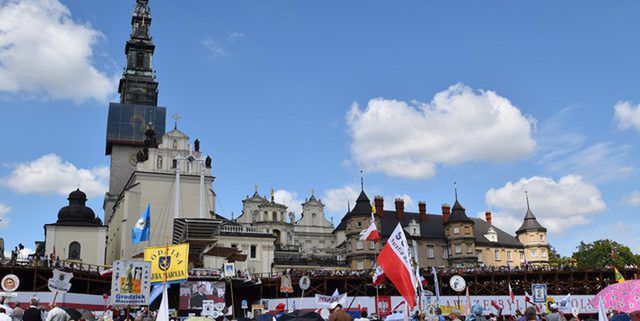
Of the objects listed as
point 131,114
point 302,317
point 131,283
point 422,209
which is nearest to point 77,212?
point 131,114

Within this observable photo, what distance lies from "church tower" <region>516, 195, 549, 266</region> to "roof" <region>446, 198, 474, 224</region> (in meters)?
13.6

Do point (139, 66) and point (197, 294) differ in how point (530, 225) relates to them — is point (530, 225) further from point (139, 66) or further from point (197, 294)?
point (139, 66)

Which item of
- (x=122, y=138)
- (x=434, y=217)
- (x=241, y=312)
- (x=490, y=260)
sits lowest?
(x=241, y=312)

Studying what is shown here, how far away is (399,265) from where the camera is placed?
55.7 feet

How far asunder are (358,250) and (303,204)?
437 inches

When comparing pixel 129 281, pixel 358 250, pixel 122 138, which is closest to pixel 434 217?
pixel 358 250

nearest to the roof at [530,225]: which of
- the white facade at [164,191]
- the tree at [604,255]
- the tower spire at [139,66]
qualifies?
the tree at [604,255]

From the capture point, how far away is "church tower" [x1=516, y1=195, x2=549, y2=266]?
8775 cm

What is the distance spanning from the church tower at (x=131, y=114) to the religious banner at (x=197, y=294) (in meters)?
42.9

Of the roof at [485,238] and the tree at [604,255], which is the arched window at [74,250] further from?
the tree at [604,255]

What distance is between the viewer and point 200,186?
6850 centimetres

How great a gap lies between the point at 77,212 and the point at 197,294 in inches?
1200

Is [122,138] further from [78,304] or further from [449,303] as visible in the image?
[449,303]

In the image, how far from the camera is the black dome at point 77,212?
68.9 m
